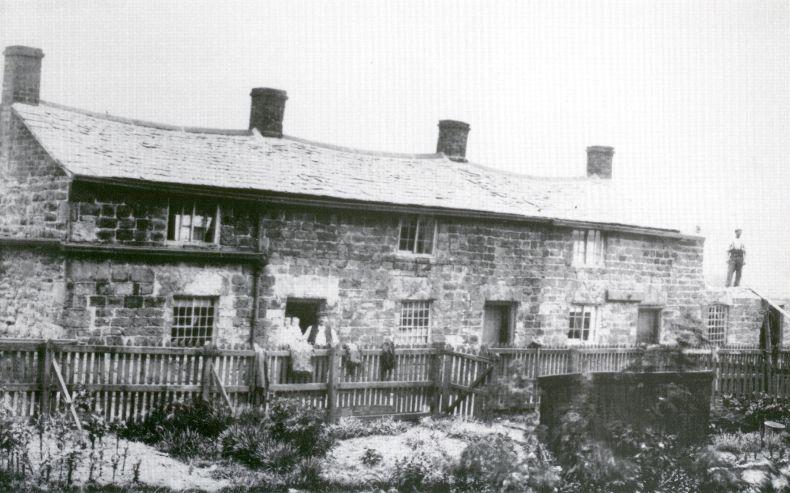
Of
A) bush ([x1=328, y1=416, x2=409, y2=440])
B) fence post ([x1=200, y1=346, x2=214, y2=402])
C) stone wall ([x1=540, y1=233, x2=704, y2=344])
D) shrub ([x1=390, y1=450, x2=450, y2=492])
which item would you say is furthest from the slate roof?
shrub ([x1=390, y1=450, x2=450, y2=492])

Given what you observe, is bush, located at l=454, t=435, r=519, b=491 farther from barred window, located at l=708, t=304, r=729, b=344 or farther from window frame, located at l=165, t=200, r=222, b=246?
barred window, located at l=708, t=304, r=729, b=344

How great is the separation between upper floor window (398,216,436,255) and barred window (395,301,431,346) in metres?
1.40

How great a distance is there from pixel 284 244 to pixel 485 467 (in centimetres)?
847

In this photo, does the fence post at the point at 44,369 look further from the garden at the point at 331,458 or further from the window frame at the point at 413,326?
the window frame at the point at 413,326

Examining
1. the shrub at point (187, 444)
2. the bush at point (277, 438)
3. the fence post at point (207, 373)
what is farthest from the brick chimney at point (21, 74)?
the bush at point (277, 438)

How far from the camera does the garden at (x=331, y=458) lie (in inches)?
339

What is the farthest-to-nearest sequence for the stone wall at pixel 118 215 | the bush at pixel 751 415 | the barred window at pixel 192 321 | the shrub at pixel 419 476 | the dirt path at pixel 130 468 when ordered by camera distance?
the barred window at pixel 192 321, the stone wall at pixel 118 215, the bush at pixel 751 415, the shrub at pixel 419 476, the dirt path at pixel 130 468

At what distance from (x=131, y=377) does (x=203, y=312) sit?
161 inches

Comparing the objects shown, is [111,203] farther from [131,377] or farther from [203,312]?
[131,377]

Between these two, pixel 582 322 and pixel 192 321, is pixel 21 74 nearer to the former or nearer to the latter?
pixel 192 321

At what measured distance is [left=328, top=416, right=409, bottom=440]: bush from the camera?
12.0 metres

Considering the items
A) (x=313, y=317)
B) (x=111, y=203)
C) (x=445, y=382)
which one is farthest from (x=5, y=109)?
(x=445, y=382)

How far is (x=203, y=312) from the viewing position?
50.3 feet

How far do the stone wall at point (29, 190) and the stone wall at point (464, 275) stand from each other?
167 inches
